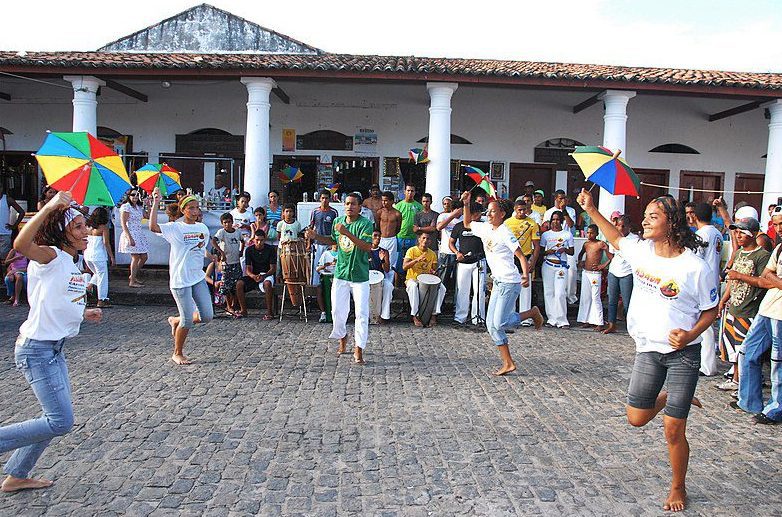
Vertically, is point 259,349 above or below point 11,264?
below

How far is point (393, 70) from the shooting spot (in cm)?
1268

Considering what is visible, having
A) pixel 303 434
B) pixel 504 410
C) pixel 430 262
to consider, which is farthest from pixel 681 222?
pixel 430 262

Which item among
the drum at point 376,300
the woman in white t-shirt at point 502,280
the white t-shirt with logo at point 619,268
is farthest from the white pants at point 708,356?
the drum at point 376,300

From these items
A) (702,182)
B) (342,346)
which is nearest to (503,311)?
(342,346)

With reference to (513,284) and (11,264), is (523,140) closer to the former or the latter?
(513,284)

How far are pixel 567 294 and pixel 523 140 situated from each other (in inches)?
241

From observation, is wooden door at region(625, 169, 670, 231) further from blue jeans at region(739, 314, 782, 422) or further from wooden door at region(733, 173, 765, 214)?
blue jeans at region(739, 314, 782, 422)

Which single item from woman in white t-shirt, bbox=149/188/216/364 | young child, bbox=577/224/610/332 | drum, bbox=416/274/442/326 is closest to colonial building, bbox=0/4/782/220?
young child, bbox=577/224/610/332

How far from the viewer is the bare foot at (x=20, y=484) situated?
3861mm

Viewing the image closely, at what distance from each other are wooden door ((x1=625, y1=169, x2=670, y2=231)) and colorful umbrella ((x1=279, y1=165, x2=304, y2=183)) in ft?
27.1

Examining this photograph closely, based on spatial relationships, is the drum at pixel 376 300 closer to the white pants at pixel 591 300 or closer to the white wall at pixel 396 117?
the white pants at pixel 591 300

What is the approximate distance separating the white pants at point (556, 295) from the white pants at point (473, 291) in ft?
3.88

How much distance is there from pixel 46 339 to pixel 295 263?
250 inches

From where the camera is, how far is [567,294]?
11.1m
